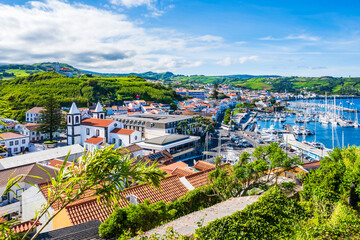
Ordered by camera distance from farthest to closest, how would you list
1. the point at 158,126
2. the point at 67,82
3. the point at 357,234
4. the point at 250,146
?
the point at 67,82 → the point at 250,146 → the point at 158,126 → the point at 357,234

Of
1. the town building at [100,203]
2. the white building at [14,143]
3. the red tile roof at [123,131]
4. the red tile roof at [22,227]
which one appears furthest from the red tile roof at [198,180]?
the white building at [14,143]

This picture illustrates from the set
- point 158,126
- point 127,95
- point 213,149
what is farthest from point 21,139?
point 127,95

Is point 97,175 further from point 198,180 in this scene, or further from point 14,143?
point 14,143

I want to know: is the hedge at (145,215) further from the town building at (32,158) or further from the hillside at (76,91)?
the hillside at (76,91)

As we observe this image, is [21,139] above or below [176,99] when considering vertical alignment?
below

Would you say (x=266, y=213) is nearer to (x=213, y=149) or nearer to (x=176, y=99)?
(x=213, y=149)

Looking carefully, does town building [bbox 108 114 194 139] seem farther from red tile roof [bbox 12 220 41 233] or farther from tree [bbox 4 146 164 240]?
tree [bbox 4 146 164 240]

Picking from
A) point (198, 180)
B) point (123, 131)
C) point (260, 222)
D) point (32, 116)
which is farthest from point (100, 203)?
point (32, 116)
